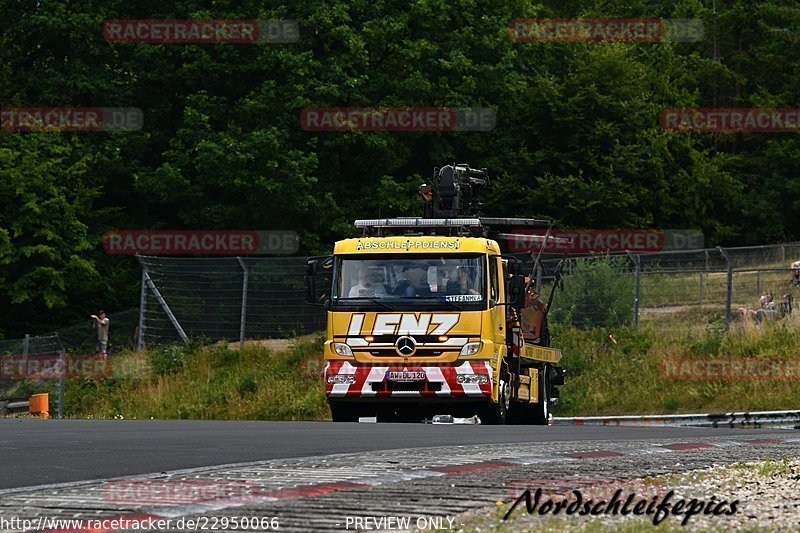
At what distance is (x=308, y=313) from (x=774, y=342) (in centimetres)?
1037

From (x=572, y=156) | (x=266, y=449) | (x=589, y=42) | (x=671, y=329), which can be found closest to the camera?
(x=266, y=449)

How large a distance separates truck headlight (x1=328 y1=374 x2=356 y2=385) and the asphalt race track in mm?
2393

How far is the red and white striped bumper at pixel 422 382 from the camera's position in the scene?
19.4 metres

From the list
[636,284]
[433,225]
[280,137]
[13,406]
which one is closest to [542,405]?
[433,225]

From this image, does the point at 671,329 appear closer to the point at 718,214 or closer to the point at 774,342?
the point at 774,342

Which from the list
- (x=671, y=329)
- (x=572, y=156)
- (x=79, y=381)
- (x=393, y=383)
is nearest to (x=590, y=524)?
(x=393, y=383)

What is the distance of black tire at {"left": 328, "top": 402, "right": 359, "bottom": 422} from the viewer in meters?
20.2

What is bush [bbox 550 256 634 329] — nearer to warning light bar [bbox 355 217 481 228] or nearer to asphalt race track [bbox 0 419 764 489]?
warning light bar [bbox 355 217 481 228]

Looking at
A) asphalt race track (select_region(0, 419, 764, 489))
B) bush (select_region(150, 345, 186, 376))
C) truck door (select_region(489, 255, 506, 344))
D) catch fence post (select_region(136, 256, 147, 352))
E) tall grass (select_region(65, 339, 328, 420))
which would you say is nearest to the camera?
asphalt race track (select_region(0, 419, 764, 489))

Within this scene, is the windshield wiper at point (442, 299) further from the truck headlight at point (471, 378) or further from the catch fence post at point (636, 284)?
the catch fence post at point (636, 284)

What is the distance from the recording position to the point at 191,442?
40.9 feet

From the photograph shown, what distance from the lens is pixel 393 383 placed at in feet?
63.9

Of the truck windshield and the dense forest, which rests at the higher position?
the dense forest

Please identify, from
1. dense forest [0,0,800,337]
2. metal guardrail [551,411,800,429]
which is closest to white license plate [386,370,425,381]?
metal guardrail [551,411,800,429]
